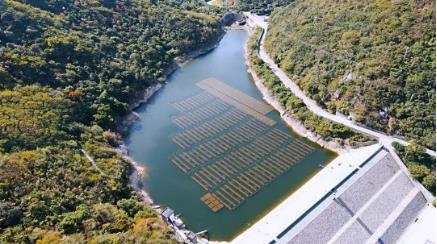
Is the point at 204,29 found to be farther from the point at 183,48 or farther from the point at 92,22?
the point at 92,22

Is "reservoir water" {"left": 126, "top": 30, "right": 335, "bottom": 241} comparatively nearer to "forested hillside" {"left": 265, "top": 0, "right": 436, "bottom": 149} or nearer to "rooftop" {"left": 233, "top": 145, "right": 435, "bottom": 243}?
"rooftop" {"left": 233, "top": 145, "right": 435, "bottom": 243}

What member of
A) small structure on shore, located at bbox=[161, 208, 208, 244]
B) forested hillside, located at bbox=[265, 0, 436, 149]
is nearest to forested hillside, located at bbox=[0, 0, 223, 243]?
small structure on shore, located at bbox=[161, 208, 208, 244]

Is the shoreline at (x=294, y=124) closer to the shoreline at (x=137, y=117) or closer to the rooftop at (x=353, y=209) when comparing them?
the rooftop at (x=353, y=209)

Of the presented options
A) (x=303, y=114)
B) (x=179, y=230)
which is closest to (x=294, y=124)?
(x=303, y=114)

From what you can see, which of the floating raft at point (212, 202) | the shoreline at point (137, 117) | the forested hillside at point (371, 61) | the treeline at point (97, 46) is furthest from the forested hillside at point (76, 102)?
the forested hillside at point (371, 61)

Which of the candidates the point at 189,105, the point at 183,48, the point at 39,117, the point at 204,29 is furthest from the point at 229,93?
the point at 39,117

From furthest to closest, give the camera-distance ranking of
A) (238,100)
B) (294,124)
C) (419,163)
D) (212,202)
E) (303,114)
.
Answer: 1. (238,100)
2. (294,124)
3. (303,114)
4. (419,163)
5. (212,202)

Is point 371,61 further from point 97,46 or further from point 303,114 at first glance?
point 97,46
